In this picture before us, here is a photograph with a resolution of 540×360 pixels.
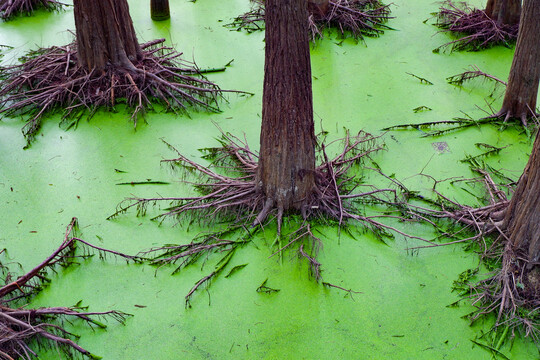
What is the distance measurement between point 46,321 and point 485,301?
1.89 metres

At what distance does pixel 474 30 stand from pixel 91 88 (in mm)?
3033

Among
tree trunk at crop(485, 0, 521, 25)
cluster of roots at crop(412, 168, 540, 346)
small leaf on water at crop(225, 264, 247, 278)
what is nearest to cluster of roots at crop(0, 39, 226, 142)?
small leaf on water at crop(225, 264, 247, 278)

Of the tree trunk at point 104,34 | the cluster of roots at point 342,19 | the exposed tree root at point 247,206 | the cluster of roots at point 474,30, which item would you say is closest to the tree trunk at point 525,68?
the cluster of roots at point 474,30

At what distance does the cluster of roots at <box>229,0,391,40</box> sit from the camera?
463 cm

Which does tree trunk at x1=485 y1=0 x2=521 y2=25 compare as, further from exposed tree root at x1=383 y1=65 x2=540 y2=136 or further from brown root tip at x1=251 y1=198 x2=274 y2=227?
brown root tip at x1=251 y1=198 x2=274 y2=227

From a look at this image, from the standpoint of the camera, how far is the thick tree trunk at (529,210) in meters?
2.38

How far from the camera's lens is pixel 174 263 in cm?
265

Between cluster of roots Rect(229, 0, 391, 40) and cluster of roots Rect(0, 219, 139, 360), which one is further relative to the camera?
cluster of roots Rect(229, 0, 391, 40)

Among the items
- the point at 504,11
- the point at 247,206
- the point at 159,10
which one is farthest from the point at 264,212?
the point at 504,11

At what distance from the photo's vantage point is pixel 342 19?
4.67 meters

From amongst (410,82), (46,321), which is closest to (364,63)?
(410,82)

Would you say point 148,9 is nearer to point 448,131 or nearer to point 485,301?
point 448,131

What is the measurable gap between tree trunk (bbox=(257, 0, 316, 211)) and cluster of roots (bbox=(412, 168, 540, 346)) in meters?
0.65

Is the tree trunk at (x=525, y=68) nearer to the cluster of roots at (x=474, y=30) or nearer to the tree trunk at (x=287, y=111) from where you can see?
the cluster of roots at (x=474, y=30)
